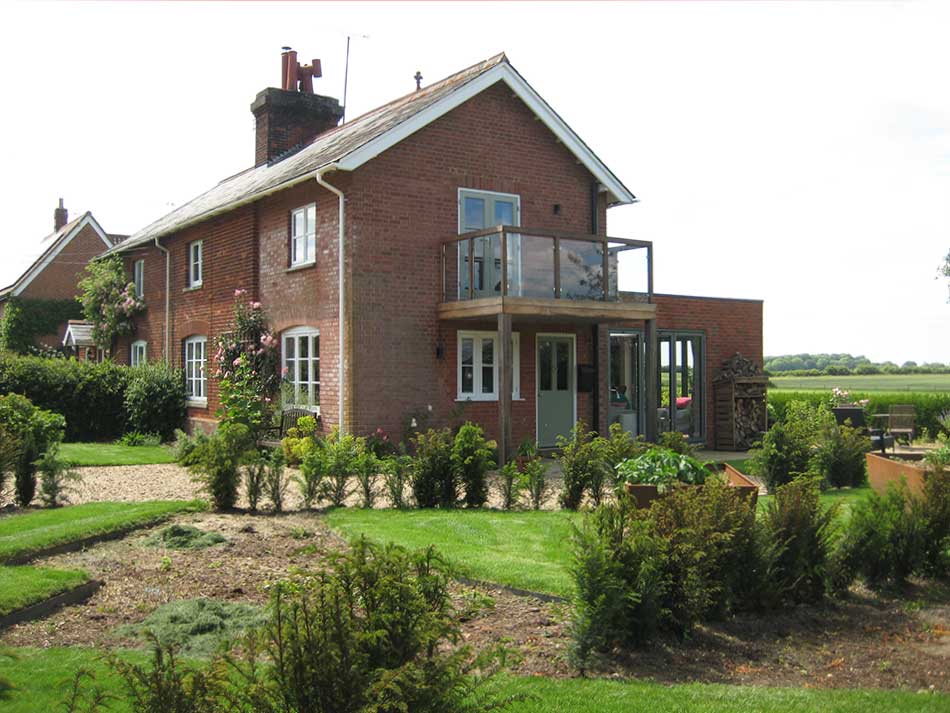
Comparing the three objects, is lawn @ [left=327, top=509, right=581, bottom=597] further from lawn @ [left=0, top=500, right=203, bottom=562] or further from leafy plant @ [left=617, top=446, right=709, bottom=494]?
lawn @ [left=0, top=500, right=203, bottom=562]

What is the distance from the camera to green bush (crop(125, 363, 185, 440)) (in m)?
22.9

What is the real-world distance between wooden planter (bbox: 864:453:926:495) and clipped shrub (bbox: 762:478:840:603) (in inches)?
95.1

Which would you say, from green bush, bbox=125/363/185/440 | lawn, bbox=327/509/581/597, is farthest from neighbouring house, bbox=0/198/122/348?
lawn, bbox=327/509/581/597

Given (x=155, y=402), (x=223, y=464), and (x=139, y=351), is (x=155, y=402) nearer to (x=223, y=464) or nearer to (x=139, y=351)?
(x=139, y=351)

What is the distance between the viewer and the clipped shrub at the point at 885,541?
775cm

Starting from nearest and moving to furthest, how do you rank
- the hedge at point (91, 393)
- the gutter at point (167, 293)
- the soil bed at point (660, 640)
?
the soil bed at point (660, 640)
the hedge at point (91, 393)
the gutter at point (167, 293)

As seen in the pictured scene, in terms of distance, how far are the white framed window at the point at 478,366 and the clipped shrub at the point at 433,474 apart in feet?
20.5

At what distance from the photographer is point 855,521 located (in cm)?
786

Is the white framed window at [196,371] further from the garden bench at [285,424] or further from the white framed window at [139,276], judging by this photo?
the garden bench at [285,424]

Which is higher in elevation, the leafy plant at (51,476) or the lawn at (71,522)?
the leafy plant at (51,476)

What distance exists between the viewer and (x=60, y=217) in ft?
162

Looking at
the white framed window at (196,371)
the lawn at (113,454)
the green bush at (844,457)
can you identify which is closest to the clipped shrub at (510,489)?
the green bush at (844,457)

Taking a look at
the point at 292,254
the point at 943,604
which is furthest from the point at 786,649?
the point at 292,254

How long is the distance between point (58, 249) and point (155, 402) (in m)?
18.8
